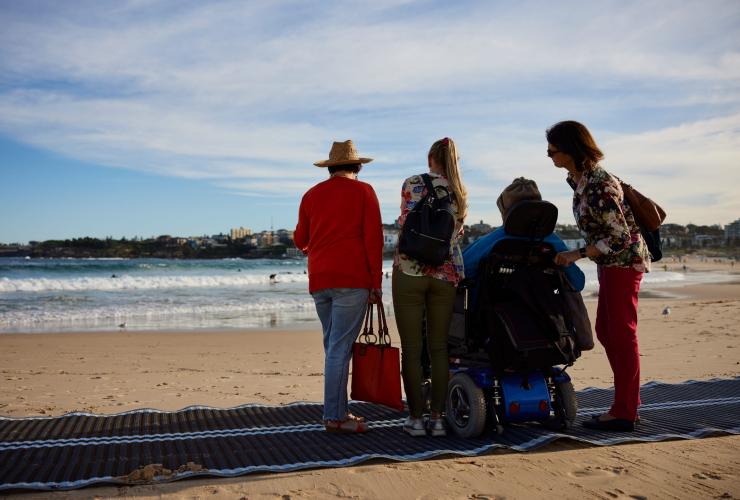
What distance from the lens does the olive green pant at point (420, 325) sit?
4027mm

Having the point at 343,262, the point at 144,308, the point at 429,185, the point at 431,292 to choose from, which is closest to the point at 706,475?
the point at 431,292

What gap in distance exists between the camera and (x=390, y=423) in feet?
14.9

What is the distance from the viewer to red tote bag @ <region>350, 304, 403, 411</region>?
13.7 feet

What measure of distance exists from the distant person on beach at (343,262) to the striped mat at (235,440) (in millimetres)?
375

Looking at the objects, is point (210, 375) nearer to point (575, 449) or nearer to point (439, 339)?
point (439, 339)

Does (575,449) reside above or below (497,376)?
below

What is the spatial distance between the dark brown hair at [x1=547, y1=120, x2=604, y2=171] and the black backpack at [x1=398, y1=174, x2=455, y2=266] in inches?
33.1

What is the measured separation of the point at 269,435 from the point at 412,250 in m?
1.50

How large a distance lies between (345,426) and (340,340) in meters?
0.55

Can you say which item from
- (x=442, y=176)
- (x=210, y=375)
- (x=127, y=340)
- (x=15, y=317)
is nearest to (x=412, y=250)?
(x=442, y=176)

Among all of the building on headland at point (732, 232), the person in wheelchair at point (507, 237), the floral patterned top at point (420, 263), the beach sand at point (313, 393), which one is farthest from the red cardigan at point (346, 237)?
the building on headland at point (732, 232)

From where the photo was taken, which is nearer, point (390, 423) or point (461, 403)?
point (461, 403)

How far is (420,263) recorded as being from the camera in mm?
3980

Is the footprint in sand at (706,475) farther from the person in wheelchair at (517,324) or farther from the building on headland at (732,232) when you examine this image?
the building on headland at (732,232)
